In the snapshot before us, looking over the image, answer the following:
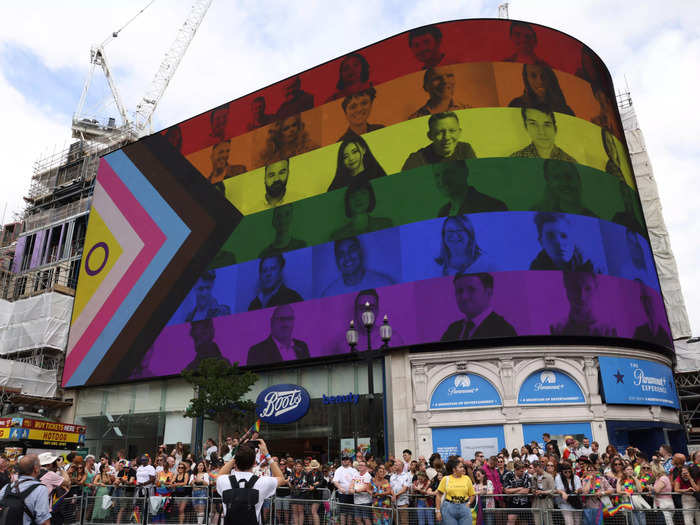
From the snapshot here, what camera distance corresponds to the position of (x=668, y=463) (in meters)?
14.5

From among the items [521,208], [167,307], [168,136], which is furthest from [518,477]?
[168,136]

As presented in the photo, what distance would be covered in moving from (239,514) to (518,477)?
9021 mm

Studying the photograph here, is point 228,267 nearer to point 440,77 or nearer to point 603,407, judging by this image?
point 440,77

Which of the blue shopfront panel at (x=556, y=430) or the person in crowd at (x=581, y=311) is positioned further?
the person in crowd at (x=581, y=311)

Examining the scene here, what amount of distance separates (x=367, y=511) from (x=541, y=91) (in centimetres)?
2576

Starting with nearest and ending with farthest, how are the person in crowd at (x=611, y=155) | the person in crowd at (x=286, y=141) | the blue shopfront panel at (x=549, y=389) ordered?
1. the blue shopfront panel at (x=549, y=389)
2. the person in crowd at (x=611, y=155)
3. the person in crowd at (x=286, y=141)

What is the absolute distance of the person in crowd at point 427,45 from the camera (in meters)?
31.8

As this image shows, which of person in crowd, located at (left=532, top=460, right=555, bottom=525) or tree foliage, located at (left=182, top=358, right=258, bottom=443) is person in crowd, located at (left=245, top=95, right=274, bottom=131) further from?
person in crowd, located at (left=532, top=460, right=555, bottom=525)

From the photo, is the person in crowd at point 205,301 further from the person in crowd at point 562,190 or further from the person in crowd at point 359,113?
the person in crowd at point 562,190

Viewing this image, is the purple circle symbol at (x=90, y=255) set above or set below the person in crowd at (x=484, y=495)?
above

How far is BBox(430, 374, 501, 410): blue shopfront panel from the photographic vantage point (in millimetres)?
25859

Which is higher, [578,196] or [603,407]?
[578,196]

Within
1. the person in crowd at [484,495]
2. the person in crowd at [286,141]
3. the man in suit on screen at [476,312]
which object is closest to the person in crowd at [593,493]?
the person in crowd at [484,495]

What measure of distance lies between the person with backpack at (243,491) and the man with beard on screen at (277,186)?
90.4 feet
